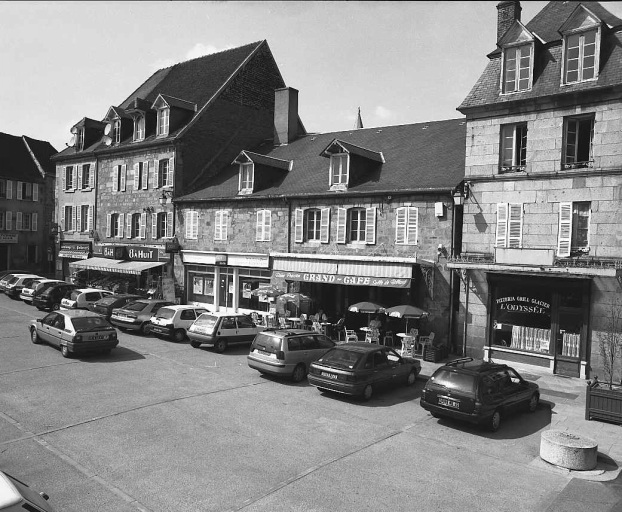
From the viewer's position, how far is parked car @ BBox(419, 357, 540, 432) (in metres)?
11.6

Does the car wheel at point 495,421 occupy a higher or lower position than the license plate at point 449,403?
lower

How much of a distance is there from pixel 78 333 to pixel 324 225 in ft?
37.2

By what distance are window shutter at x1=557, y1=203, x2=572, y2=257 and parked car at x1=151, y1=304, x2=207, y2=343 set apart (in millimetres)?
13813

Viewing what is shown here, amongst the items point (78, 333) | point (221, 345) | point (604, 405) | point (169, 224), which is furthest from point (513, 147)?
point (169, 224)

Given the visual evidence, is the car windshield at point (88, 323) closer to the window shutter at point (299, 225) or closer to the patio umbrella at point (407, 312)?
the window shutter at point (299, 225)

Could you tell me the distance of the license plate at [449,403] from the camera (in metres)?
11.7

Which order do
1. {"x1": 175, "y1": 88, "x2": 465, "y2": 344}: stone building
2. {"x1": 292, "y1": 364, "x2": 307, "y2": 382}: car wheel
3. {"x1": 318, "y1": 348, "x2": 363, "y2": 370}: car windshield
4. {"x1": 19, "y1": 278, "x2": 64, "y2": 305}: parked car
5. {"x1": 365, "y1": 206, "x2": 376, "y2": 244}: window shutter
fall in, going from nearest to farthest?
1. {"x1": 318, "y1": 348, "x2": 363, "y2": 370}: car windshield
2. {"x1": 292, "y1": 364, "x2": 307, "y2": 382}: car wheel
3. {"x1": 175, "y1": 88, "x2": 465, "y2": 344}: stone building
4. {"x1": 365, "y1": 206, "x2": 376, "y2": 244}: window shutter
5. {"x1": 19, "y1": 278, "x2": 64, "y2": 305}: parked car

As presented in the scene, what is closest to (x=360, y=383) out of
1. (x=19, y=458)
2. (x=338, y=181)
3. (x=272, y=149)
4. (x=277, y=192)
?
(x=19, y=458)

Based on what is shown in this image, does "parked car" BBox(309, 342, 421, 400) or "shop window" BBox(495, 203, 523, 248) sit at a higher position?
"shop window" BBox(495, 203, 523, 248)

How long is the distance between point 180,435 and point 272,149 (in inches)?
936

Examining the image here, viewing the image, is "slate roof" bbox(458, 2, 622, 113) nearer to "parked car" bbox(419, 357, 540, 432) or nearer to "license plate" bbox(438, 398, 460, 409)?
"parked car" bbox(419, 357, 540, 432)

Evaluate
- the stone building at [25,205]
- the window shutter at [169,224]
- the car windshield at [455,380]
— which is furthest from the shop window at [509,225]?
the stone building at [25,205]

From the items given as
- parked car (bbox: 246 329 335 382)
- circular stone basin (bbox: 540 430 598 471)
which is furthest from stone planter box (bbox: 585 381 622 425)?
parked car (bbox: 246 329 335 382)

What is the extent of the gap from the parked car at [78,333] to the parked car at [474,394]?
1084cm
